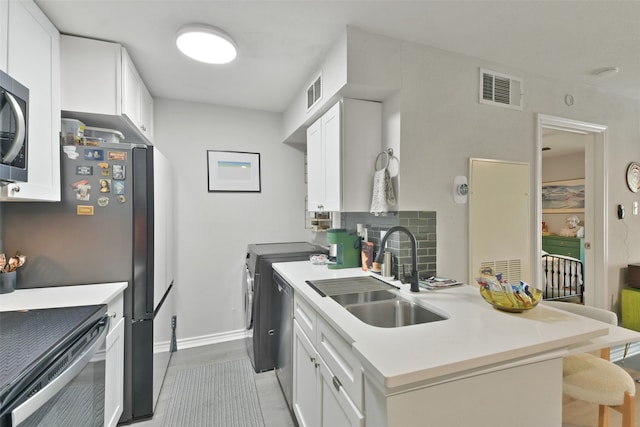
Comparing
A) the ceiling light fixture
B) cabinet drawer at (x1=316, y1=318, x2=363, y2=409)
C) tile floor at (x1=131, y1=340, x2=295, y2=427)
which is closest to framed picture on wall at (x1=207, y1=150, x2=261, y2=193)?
tile floor at (x1=131, y1=340, x2=295, y2=427)

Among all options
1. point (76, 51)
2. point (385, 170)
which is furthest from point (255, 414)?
point (76, 51)

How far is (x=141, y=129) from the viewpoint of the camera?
2295 mm

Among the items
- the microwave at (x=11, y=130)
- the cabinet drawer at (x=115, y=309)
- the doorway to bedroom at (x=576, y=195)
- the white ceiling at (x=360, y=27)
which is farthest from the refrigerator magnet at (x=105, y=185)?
the doorway to bedroom at (x=576, y=195)

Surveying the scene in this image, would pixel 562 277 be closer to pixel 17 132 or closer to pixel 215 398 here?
pixel 215 398

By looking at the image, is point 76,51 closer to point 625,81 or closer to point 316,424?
point 316,424

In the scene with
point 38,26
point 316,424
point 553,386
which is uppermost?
point 38,26

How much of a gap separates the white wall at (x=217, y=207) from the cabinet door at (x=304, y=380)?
1.52m

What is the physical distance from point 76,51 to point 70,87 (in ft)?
0.78

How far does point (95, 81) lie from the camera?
1850 mm

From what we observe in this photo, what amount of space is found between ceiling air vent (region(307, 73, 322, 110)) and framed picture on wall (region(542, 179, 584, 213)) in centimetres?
538

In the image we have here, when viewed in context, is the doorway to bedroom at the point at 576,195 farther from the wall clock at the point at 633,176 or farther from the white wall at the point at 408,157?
the wall clock at the point at 633,176

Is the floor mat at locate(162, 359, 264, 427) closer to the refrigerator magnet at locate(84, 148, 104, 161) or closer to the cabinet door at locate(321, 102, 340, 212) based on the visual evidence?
the cabinet door at locate(321, 102, 340, 212)

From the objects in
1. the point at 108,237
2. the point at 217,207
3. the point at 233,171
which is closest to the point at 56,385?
the point at 108,237

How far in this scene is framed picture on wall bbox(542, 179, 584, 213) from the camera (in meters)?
5.00
